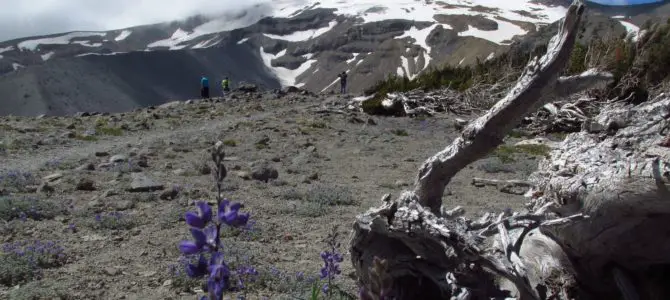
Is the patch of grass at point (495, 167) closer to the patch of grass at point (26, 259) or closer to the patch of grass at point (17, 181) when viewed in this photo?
the patch of grass at point (26, 259)

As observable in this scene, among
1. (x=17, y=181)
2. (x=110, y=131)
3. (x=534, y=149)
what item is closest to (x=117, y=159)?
(x=17, y=181)

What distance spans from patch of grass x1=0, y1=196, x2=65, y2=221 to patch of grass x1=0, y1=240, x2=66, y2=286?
1160mm

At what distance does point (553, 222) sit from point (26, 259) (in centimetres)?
484

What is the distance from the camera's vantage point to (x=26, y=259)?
5.27m

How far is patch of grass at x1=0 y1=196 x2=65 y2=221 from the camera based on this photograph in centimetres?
709

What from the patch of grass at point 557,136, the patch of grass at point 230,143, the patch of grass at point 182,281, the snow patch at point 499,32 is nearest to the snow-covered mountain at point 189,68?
the snow patch at point 499,32

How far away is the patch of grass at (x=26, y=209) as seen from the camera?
23.3 feet

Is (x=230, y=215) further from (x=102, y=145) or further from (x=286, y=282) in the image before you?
(x=102, y=145)

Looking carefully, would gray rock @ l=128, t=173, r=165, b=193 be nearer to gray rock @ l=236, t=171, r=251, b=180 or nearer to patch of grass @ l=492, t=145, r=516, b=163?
gray rock @ l=236, t=171, r=251, b=180

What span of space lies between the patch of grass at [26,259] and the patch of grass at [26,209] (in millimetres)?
1160

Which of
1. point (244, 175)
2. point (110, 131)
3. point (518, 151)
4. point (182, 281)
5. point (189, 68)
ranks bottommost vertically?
point (189, 68)

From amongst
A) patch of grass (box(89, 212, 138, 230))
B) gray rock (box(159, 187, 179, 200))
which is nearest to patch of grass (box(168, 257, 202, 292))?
patch of grass (box(89, 212, 138, 230))

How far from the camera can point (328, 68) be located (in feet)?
614

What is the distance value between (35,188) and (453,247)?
26.2 feet
